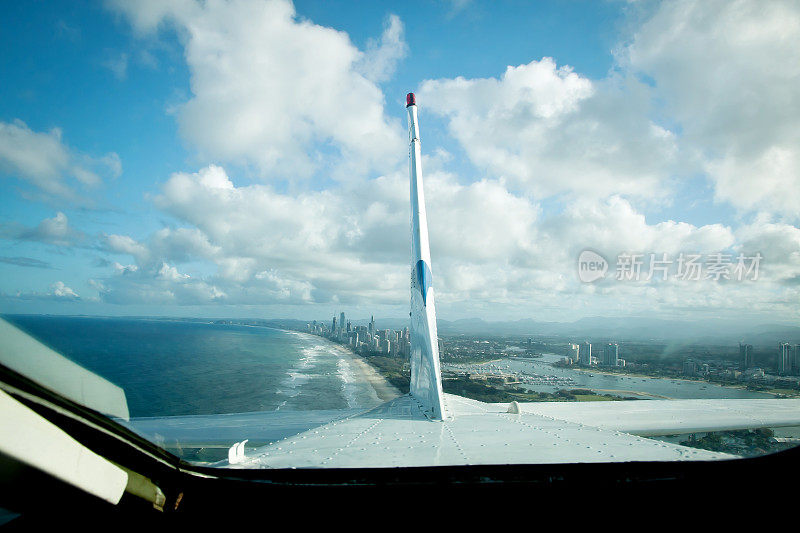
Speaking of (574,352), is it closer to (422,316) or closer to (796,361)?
(796,361)

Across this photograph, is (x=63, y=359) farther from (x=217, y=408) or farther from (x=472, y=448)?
(x=217, y=408)

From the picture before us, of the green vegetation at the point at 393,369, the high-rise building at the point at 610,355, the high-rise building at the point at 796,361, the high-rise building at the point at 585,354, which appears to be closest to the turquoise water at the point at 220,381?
the green vegetation at the point at 393,369

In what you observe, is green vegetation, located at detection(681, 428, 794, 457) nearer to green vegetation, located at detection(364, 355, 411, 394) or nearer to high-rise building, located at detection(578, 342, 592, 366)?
high-rise building, located at detection(578, 342, 592, 366)

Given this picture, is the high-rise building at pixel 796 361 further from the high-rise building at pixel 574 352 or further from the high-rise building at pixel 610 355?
the high-rise building at pixel 574 352

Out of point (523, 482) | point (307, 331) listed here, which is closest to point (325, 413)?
point (523, 482)

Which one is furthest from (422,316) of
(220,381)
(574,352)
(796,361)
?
(220,381)

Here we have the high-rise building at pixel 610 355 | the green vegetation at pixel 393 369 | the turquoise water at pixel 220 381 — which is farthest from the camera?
the green vegetation at pixel 393 369
